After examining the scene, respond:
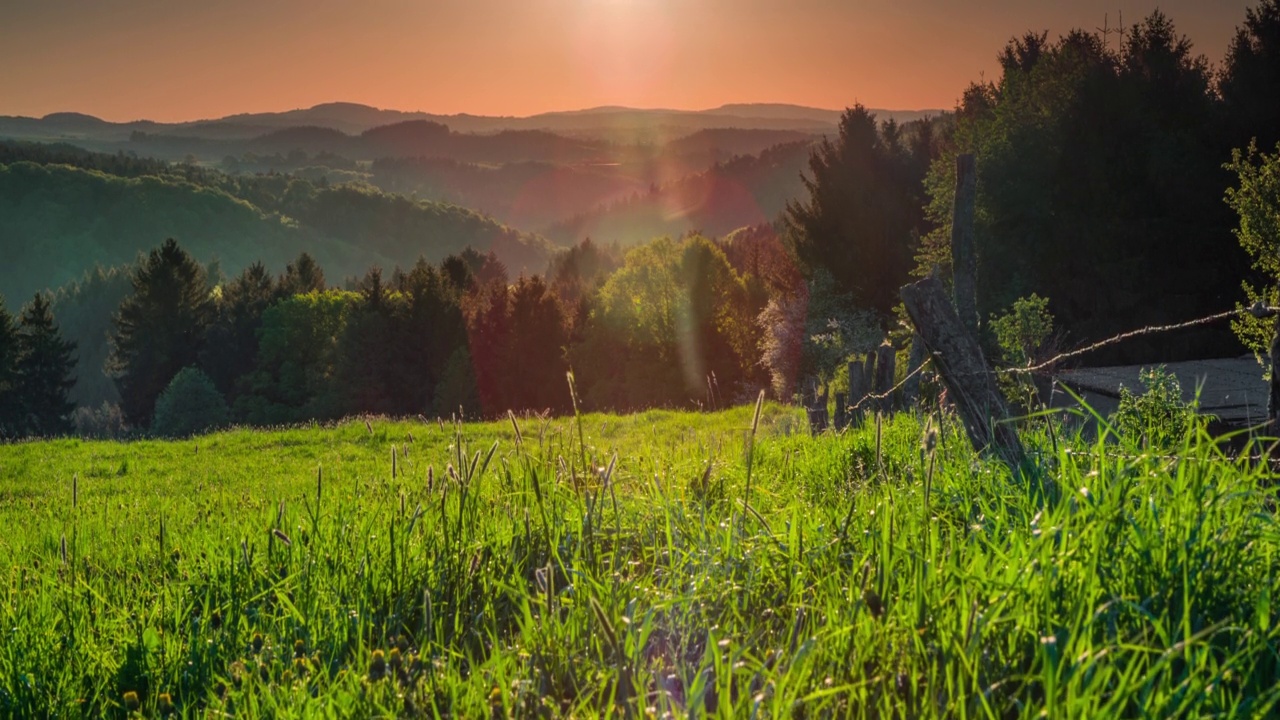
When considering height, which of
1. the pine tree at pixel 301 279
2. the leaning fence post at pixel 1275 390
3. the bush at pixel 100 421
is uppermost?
the pine tree at pixel 301 279

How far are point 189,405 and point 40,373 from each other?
1299cm

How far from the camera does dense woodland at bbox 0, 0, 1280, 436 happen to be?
34.6m

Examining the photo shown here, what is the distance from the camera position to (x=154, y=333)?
249 feet

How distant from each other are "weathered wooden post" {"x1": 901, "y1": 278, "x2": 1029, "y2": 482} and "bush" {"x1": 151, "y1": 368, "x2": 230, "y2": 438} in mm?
67521

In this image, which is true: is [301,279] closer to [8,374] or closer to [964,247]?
[8,374]

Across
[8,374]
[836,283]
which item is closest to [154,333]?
[8,374]

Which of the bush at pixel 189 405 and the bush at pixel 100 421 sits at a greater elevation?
the bush at pixel 189 405

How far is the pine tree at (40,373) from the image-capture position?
218 feet

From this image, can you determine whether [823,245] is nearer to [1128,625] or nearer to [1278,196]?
[1278,196]

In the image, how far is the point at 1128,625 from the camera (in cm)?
247

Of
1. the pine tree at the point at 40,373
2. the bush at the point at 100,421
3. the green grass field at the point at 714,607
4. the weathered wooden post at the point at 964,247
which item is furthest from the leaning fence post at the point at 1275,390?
the bush at the point at 100,421

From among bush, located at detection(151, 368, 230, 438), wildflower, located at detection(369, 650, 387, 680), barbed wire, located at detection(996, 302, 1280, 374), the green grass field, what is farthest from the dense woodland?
wildflower, located at detection(369, 650, 387, 680)

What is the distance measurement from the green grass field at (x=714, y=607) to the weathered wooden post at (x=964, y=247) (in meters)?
4.32

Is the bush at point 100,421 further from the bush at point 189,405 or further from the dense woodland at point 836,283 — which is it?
the bush at point 189,405
